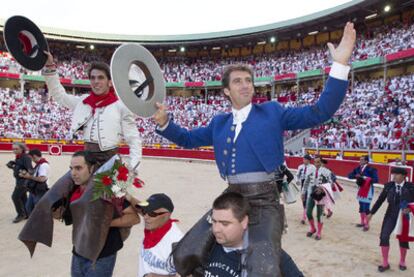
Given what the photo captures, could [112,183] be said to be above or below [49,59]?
below

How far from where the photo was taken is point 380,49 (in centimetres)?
2250

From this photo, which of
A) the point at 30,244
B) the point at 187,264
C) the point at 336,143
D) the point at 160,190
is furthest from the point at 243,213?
the point at 336,143

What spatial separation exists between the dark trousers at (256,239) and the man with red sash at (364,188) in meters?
5.66

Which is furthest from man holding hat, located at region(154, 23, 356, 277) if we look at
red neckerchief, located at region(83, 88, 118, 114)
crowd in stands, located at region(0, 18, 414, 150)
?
crowd in stands, located at region(0, 18, 414, 150)

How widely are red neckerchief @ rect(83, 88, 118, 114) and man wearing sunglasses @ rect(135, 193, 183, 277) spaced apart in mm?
960

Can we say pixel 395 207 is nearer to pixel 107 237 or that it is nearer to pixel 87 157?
pixel 107 237

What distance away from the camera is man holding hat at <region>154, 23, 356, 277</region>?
1856 millimetres

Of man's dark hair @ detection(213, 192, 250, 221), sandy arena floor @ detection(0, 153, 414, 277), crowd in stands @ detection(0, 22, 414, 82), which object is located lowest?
sandy arena floor @ detection(0, 153, 414, 277)

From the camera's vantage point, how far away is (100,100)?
2.96m

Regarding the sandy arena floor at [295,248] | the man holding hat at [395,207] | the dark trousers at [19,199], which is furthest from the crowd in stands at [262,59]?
the dark trousers at [19,199]

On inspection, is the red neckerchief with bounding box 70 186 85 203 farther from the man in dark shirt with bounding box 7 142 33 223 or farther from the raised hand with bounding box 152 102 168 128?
the man in dark shirt with bounding box 7 142 33 223

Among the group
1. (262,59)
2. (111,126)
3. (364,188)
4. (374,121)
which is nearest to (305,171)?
(364,188)

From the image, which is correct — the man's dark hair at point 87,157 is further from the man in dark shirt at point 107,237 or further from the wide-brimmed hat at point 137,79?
the wide-brimmed hat at point 137,79

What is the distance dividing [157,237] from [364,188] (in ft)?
19.3
